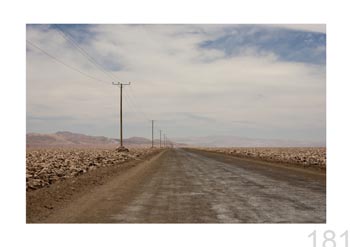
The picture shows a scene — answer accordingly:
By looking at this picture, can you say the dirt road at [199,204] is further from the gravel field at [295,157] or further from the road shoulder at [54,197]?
the gravel field at [295,157]

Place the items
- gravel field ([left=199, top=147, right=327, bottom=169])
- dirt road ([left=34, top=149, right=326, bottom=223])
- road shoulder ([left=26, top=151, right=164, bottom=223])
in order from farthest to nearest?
gravel field ([left=199, top=147, right=327, bottom=169]), road shoulder ([left=26, top=151, right=164, bottom=223]), dirt road ([left=34, top=149, right=326, bottom=223])

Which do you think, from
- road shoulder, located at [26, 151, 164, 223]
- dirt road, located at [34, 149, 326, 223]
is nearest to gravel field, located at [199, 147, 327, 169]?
dirt road, located at [34, 149, 326, 223]

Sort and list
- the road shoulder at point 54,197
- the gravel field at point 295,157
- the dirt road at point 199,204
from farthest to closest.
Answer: the gravel field at point 295,157 → the road shoulder at point 54,197 → the dirt road at point 199,204

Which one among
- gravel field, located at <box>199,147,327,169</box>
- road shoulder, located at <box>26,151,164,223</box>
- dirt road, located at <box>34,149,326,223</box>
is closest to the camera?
dirt road, located at <box>34,149,326,223</box>

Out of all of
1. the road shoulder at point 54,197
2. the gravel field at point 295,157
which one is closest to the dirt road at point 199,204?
the road shoulder at point 54,197

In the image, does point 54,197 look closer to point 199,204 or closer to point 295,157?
point 199,204

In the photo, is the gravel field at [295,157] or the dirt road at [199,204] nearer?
the dirt road at [199,204]

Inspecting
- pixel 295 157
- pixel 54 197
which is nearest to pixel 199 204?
pixel 54 197

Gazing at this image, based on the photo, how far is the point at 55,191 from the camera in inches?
534

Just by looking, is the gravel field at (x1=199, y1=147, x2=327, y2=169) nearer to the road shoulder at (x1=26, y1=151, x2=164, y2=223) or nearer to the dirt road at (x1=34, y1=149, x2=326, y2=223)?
the dirt road at (x1=34, y1=149, x2=326, y2=223)

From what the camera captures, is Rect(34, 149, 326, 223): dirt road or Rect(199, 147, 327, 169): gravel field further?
Rect(199, 147, 327, 169): gravel field

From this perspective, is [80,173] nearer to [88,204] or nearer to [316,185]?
[88,204]
